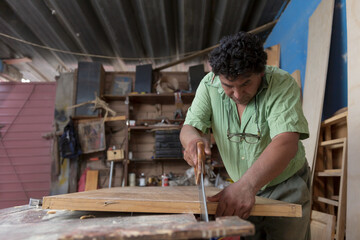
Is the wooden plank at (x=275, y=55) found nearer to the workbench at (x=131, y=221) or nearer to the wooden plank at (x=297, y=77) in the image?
the wooden plank at (x=297, y=77)

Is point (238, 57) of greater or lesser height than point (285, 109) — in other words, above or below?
above

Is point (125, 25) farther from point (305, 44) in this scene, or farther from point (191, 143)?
point (191, 143)

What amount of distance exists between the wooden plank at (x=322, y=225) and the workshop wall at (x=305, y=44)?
1001 millimetres

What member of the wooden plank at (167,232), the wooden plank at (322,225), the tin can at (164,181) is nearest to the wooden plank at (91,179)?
the tin can at (164,181)

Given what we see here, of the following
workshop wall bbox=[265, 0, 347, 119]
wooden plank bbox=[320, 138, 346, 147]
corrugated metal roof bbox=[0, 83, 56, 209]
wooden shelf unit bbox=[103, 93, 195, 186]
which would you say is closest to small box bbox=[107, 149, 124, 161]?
wooden shelf unit bbox=[103, 93, 195, 186]

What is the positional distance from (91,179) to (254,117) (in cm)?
489

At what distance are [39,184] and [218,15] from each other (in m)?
5.37

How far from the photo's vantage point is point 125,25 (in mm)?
4199

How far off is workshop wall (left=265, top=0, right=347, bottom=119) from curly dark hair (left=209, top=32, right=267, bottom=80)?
156 centimetres

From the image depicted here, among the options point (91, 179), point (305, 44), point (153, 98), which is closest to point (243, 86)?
point (305, 44)

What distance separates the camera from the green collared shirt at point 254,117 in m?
1.18

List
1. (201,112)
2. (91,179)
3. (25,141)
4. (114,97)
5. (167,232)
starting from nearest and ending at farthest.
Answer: (167,232)
(201,112)
(91,179)
(114,97)
(25,141)

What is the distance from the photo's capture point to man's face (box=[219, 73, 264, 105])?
119cm

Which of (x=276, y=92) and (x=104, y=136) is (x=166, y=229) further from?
(x=104, y=136)
